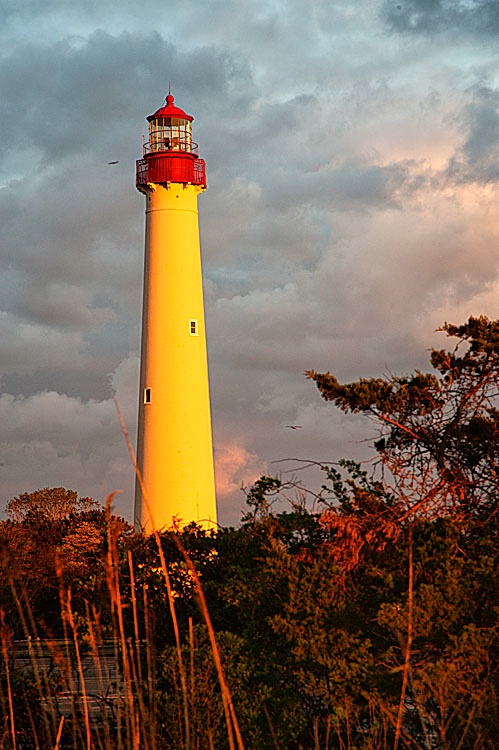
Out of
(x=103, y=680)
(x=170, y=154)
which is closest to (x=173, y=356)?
(x=170, y=154)

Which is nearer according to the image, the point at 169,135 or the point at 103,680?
the point at 103,680

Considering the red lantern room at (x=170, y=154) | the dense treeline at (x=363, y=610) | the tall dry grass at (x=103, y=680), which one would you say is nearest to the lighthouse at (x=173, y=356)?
the red lantern room at (x=170, y=154)

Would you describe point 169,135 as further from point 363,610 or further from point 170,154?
point 363,610

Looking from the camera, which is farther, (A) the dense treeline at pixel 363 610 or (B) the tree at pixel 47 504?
(B) the tree at pixel 47 504

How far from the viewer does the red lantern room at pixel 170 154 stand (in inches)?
1135

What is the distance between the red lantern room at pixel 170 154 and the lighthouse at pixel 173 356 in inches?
1.3

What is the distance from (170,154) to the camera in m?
29.0

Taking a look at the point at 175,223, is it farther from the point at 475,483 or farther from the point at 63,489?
the point at 475,483

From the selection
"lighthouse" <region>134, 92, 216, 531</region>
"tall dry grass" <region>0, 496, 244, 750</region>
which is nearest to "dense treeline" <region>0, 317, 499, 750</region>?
"tall dry grass" <region>0, 496, 244, 750</region>

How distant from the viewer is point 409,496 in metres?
10.5

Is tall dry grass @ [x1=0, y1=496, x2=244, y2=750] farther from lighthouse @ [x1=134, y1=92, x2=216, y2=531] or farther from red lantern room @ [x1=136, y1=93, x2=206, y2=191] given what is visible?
red lantern room @ [x1=136, y1=93, x2=206, y2=191]

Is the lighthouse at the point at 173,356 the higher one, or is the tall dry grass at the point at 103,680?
the lighthouse at the point at 173,356

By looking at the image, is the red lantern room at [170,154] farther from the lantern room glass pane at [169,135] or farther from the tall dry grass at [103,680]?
the tall dry grass at [103,680]

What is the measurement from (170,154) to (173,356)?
19.9 ft
